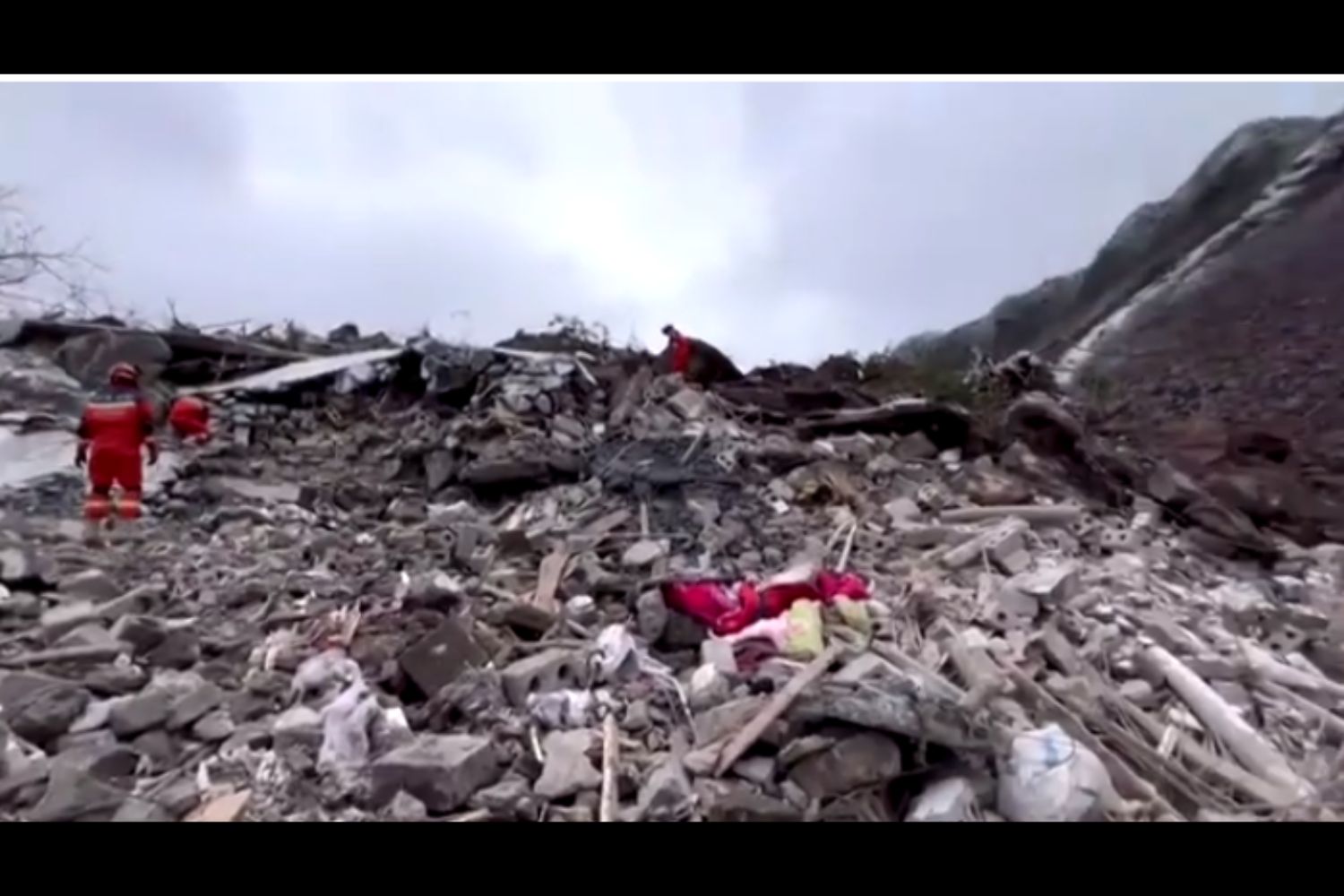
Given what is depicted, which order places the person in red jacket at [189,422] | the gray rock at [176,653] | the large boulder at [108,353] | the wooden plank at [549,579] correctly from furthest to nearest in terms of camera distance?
the large boulder at [108,353], the person in red jacket at [189,422], the wooden plank at [549,579], the gray rock at [176,653]

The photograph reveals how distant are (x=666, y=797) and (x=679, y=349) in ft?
22.0

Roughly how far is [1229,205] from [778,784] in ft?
55.4

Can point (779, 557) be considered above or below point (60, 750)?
above

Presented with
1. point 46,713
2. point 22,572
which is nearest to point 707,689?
point 46,713

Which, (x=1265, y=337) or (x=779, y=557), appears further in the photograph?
(x=1265, y=337)

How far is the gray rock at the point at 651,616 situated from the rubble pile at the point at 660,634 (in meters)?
0.02

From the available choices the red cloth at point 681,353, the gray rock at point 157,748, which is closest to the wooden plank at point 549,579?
the gray rock at point 157,748

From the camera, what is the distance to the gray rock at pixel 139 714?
11.9 ft

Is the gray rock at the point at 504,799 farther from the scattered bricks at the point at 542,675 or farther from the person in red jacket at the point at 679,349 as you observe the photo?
the person in red jacket at the point at 679,349

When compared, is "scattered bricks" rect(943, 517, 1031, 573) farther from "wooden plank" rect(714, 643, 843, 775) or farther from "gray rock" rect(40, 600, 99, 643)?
"gray rock" rect(40, 600, 99, 643)

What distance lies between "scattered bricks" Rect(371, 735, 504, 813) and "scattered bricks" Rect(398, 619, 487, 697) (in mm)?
572

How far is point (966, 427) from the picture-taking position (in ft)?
26.8

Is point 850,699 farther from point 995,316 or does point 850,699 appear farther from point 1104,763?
point 995,316
